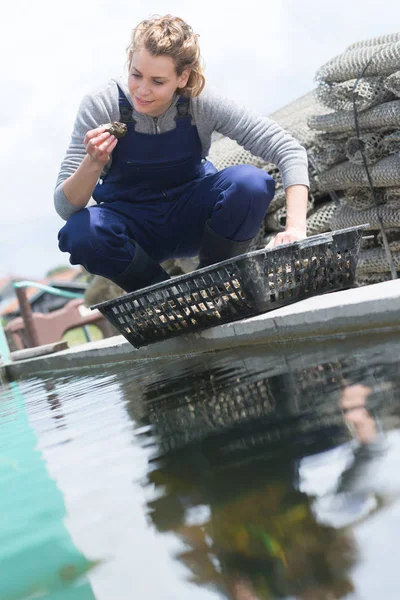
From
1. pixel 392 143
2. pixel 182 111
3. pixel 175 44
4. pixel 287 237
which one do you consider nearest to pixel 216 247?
pixel 287 237

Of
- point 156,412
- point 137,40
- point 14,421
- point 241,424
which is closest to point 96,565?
point 241,424

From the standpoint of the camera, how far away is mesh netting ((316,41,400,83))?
147 inches

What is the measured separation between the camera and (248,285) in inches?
110

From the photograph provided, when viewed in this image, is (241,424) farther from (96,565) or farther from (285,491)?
(96,565)

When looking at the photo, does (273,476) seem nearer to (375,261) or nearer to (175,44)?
(175,44)

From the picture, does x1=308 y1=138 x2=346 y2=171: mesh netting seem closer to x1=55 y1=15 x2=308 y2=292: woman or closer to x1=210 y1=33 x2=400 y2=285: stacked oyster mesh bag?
x1=210 y1=33 x2=400 y2=285: stacked oyster mesh bag

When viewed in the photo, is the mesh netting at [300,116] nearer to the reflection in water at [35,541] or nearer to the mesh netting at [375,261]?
the mesh netting at [375,261]

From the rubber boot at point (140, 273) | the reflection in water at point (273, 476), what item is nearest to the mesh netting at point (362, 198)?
the rubber boot at point (140, 273)

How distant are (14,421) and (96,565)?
A: 6.24 ft

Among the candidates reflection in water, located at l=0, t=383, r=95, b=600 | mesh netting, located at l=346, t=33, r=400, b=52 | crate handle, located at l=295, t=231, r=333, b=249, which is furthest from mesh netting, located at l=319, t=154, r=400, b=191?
reflection in water, located at l=0, t=383, r=95, b=600

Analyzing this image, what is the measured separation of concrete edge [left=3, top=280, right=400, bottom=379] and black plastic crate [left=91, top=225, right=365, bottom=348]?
0.25ft

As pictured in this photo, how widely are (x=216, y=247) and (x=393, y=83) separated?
1292 mm

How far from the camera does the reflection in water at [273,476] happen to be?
0.79 m

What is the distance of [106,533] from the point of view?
1.06 m
